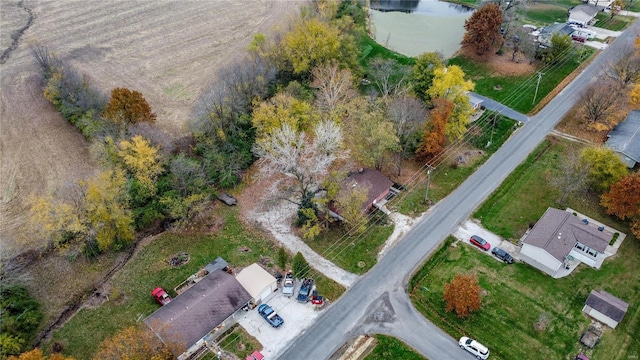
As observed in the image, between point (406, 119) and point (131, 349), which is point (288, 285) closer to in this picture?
point (131, 349)

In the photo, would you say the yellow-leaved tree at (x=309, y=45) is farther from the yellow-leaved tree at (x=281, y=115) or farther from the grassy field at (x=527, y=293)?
the grassy field at (x=527, y=293)

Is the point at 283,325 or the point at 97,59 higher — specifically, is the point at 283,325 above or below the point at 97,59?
below

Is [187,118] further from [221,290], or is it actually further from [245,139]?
[221,290]

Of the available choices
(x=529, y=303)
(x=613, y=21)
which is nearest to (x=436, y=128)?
(x=529, y=303)

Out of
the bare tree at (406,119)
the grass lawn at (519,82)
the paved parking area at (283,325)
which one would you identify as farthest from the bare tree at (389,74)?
the paved parking area at (283,325)

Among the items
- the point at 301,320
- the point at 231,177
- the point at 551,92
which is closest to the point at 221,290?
the point at 301,320

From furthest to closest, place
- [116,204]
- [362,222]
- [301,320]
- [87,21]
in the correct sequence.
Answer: [87,21], [362,222], [116,204], [301,320]
